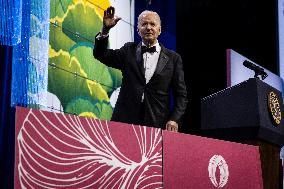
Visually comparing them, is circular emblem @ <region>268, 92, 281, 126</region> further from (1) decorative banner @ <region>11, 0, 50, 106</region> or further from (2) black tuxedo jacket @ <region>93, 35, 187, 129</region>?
(1) decorative banner @ <region>11, 0, 50, 106</region>

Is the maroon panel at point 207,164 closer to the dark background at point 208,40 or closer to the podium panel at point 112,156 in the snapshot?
the podium panel at point 112,156

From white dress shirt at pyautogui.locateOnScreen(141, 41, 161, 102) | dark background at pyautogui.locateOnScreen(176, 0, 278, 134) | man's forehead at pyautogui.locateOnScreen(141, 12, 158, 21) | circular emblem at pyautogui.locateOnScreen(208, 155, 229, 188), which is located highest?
dark background at pyautogui.locateOnScreen(176, 0, 278, 134)

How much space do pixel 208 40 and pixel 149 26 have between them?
2.00 m

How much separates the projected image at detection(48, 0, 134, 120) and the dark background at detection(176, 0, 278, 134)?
0.93m

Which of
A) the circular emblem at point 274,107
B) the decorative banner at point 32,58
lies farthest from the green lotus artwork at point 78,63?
the circular emblem at point 274,107

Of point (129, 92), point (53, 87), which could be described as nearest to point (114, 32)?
point (53, 87)

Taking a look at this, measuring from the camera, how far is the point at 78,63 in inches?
109

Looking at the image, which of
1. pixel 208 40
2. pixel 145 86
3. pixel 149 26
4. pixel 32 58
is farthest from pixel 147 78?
pixel 208 40

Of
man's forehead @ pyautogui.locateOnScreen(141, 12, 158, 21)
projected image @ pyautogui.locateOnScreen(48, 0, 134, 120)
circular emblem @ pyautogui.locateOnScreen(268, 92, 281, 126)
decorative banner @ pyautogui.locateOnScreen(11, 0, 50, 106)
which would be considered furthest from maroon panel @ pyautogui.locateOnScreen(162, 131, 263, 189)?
projected image @ pyautogui.locateOnScreen(48, 0, 134, 120)

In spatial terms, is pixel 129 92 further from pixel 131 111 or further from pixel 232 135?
pixel 232 135

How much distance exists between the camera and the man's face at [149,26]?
1.97 meters

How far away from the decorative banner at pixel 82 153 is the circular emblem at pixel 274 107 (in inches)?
32.5

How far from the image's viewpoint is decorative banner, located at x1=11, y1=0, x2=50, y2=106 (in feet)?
7.10

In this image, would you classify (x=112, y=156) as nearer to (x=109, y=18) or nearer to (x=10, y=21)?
(x=109, y=18)
